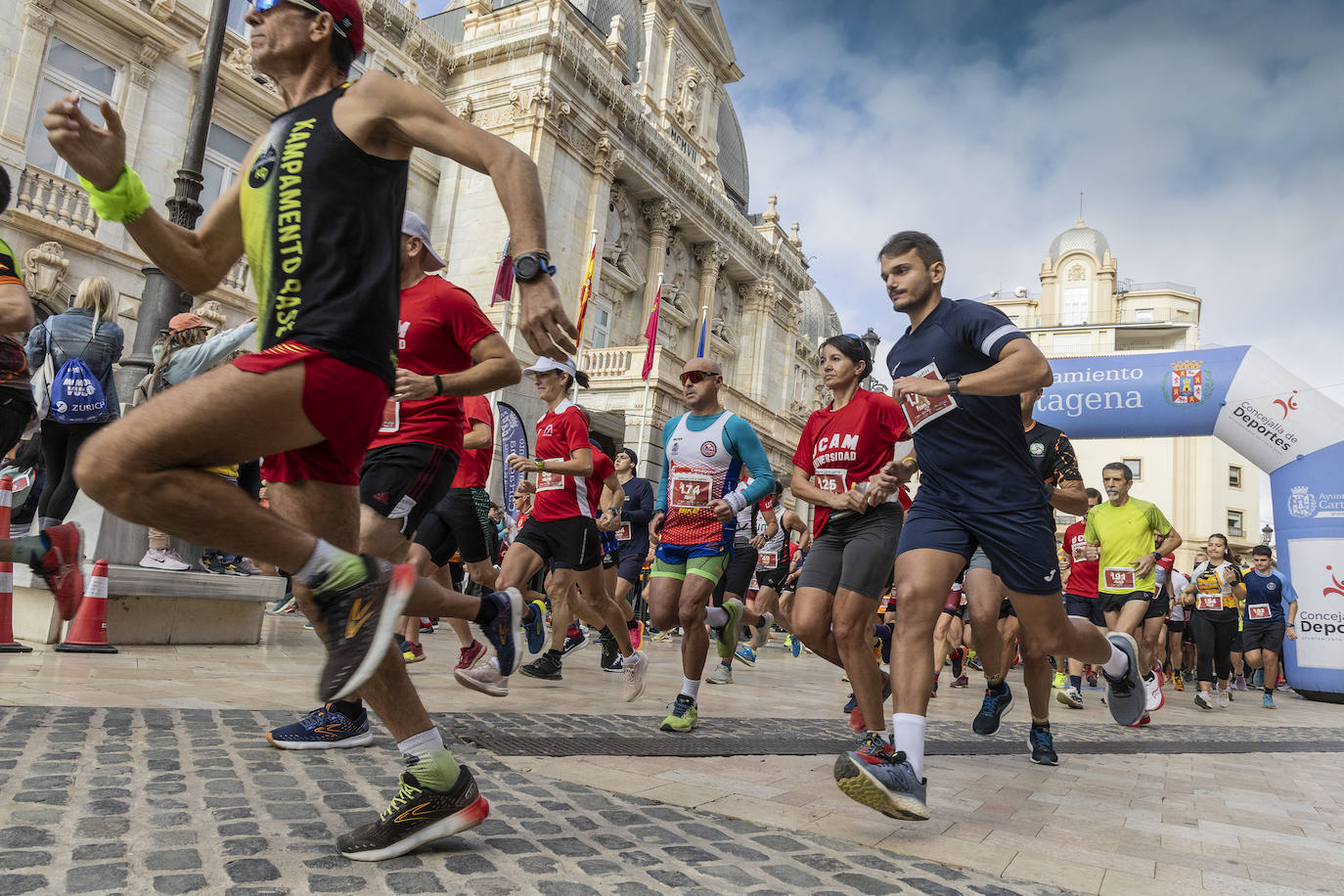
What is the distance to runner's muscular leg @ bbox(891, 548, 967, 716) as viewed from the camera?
3230mm

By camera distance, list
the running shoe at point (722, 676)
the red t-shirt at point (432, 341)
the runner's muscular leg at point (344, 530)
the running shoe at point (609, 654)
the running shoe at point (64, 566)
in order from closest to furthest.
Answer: the runner's muscular leg at point (344, 530) < the running shoe at point (64, 566) < the red t-shirt at point (432, 341) < the running shoe at point (722, 676) < the running shoe at point (609, 654)

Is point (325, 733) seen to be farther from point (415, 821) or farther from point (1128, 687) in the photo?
point (1128, 687)

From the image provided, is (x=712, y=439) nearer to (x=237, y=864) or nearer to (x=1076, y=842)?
(x=1076, y=842)

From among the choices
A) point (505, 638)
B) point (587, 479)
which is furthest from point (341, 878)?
point (587, 479)

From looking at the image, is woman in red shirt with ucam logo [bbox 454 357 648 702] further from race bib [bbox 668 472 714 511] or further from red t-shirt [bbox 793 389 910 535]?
red t-shirt [bbox 793 389 910 535]

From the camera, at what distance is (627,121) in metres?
24.5

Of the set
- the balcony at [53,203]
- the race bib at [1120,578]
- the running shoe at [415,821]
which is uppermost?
the balcony at [53,203]

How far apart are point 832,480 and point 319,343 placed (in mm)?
3255

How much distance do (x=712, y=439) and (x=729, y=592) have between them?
14.3 feet

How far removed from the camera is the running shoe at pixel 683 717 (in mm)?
4520

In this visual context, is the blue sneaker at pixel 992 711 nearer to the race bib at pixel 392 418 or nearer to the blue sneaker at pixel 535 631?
the blue sneaker at pixel 535 631

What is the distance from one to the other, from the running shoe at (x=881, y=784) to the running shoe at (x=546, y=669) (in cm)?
413

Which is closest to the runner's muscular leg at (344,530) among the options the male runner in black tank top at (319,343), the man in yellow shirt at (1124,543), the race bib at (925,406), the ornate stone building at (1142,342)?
the male runner in black tank top at (319,343)

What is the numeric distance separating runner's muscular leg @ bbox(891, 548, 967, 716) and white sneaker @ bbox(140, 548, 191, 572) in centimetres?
552
